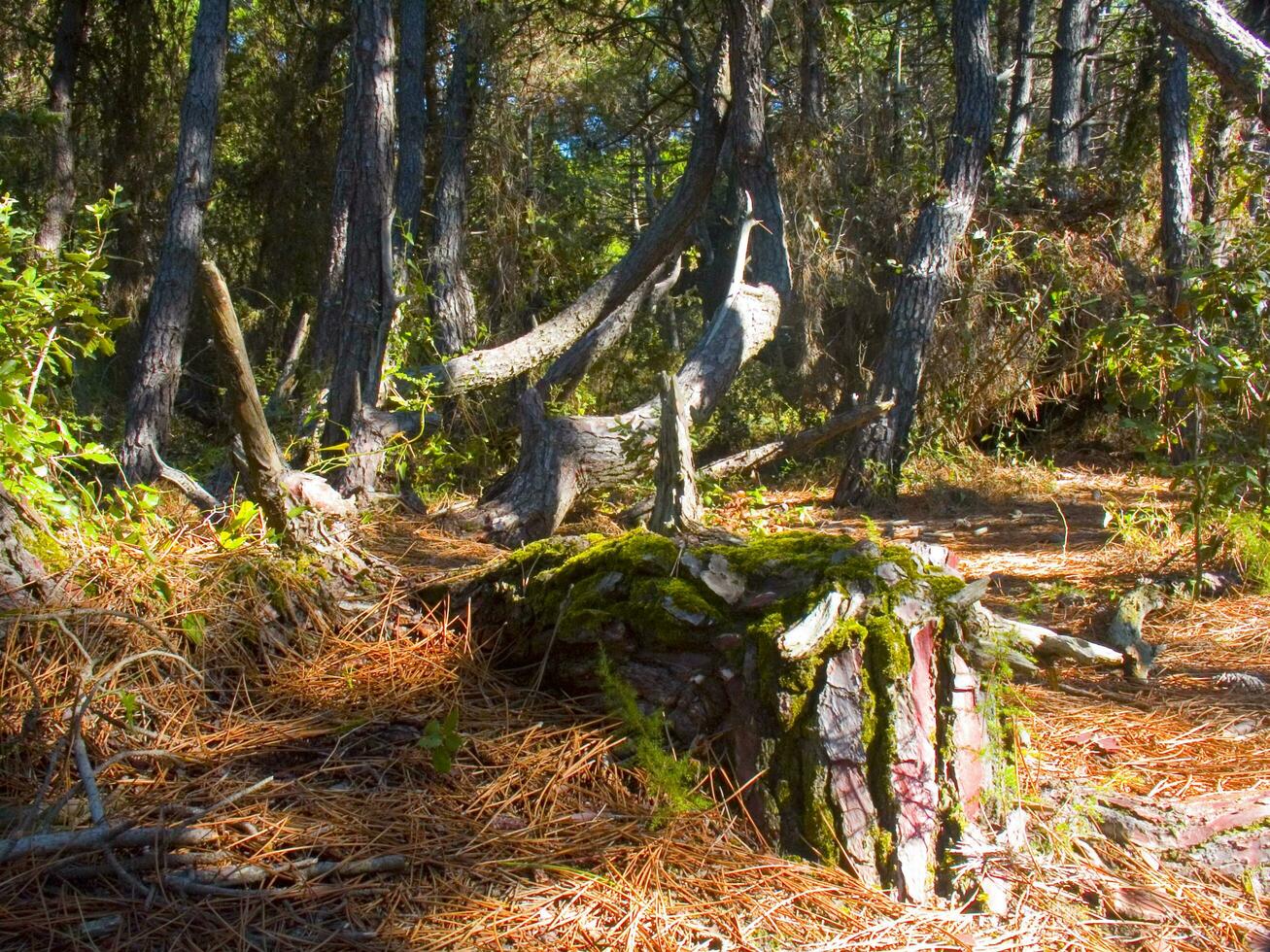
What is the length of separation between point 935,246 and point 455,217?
388cm

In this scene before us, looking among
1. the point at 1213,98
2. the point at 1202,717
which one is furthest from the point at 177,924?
the point at 1213,98

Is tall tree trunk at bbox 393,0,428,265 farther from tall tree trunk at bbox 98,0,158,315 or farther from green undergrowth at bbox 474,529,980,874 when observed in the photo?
green undergrowth at bbox 474,529,980,874

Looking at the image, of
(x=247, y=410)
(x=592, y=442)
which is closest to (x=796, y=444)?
(x=592, y=442)

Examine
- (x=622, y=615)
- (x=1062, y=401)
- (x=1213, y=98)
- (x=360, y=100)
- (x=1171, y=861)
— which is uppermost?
(x=1213, y=98)

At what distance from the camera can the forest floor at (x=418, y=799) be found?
181cm

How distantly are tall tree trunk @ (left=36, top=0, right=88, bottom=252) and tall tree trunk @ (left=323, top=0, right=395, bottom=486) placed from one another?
4.88 meters

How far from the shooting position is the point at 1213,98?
859 centimetres

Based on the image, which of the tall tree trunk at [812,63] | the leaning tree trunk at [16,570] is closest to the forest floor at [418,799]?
the leaning tree trunk at [16,570]

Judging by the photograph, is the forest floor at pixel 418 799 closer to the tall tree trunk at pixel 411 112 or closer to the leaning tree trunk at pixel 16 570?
the leaning tree trunk at pixel 16 570

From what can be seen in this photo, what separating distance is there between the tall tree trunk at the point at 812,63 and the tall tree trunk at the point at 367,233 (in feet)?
11.3

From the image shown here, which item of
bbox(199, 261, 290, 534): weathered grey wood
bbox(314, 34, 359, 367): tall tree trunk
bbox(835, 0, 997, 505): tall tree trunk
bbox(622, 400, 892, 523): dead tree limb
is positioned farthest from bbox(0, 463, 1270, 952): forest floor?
bbox(835, 0, 997, 505): tall tree trunk

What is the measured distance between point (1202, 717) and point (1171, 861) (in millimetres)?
975

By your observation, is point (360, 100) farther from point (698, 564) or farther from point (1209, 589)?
point (1209, 589)

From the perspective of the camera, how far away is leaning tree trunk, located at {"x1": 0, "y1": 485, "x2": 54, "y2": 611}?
2.39m
